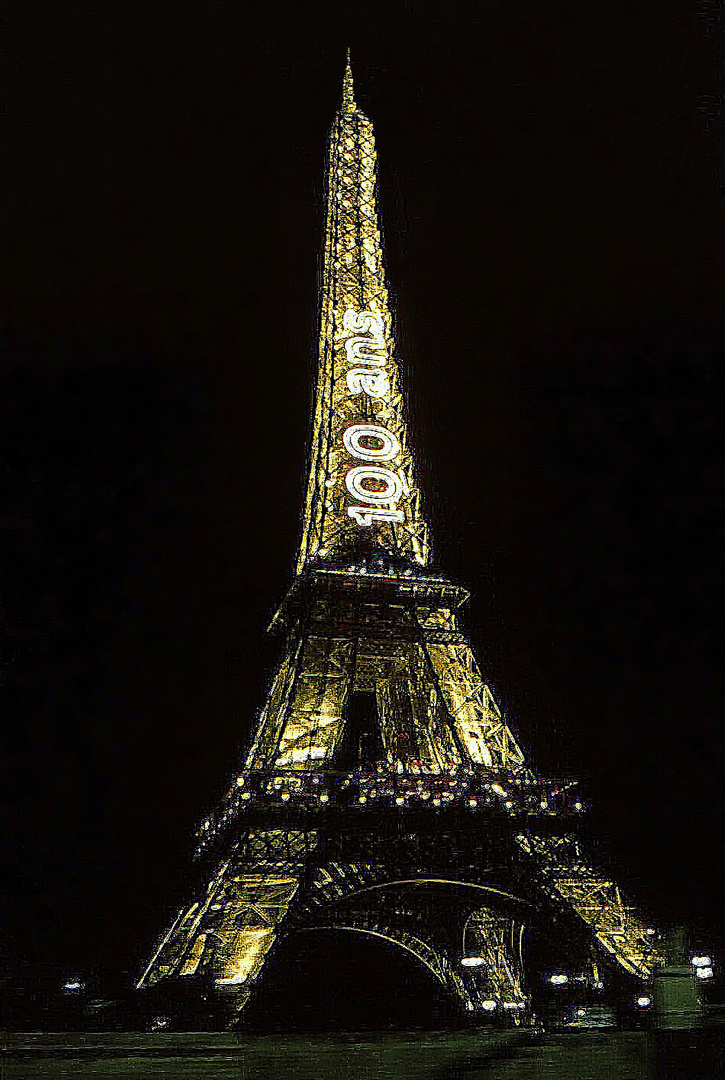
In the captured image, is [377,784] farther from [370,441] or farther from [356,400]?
[356,400]

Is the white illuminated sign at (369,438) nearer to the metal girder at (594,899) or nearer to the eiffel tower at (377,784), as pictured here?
the eiffel tower at (377,784)

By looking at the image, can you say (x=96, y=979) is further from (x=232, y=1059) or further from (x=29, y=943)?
(x=232, y=1059)

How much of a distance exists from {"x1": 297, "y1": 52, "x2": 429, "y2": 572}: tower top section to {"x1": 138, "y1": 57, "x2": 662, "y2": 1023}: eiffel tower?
6cm

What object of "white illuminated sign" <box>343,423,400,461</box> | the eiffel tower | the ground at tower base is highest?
"white illuminated sign" <box>343,423,400,461</box>

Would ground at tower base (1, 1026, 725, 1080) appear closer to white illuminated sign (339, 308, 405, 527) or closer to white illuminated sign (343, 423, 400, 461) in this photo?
white illuminated sign (339, 308, 405, 527)

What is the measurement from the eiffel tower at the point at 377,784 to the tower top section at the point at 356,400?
61mm

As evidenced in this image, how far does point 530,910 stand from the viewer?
21.5 meters

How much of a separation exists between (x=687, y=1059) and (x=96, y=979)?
19.9m

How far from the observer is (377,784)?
2191cm

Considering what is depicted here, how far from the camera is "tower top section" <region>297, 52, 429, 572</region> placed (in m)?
26.6

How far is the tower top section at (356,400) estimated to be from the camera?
26562mm

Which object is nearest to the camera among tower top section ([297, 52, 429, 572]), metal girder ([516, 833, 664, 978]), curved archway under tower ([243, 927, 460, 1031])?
metal girder ([516, 833, 664, 978])

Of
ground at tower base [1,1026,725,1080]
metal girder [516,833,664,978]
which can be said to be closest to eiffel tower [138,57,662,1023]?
metal girder [516,833,664,978]

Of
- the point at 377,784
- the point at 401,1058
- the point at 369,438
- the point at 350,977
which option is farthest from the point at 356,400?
the point at 401,1058
